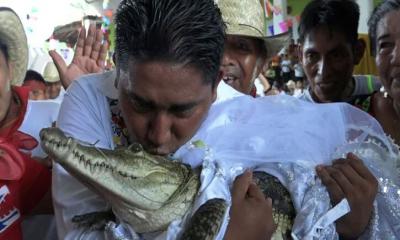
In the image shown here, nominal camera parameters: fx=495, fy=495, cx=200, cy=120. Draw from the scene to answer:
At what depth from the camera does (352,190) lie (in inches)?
51.5

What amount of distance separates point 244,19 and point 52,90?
4.09 m

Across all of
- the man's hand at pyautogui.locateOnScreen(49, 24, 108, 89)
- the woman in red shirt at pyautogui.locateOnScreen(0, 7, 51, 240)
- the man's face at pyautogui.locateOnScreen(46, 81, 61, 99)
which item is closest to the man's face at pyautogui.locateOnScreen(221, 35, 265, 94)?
the man's hand at pyautogui.locateOnScreen(49, 24, 108, 89)

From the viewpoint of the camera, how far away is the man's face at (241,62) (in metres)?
2.06

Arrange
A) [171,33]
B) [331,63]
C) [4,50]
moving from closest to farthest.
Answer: [171,33] → [4,50] → [331,63]

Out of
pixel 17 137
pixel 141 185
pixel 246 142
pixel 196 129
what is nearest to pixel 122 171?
pixel 141 185

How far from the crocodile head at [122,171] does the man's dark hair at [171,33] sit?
0.79 feet

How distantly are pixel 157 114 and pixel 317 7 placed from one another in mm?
1593

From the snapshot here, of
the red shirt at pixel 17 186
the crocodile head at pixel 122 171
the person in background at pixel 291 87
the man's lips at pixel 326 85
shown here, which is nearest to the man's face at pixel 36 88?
the man's lips at pixel 326 85

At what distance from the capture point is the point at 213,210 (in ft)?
3.76

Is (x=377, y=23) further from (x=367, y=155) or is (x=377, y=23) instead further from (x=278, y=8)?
(x=278, y=8)

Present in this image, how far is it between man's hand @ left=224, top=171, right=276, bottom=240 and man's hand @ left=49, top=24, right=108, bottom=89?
4.01ft

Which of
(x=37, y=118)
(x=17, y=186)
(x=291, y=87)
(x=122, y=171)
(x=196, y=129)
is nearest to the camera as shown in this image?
(x=122, y=171)

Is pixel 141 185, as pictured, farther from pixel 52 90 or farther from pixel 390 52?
pixel 52 90

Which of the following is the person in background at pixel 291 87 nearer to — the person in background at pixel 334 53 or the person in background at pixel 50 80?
the person in background at pixel 50 80
